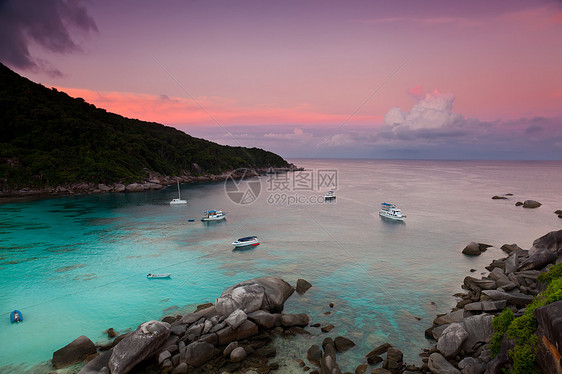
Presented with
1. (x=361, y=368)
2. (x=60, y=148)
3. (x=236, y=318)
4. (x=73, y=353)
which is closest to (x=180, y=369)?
(x=236, y=318)

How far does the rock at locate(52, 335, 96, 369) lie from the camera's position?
1841 centimetres

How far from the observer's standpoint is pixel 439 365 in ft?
53.4

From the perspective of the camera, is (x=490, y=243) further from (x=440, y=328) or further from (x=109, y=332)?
(x=109, y=332)

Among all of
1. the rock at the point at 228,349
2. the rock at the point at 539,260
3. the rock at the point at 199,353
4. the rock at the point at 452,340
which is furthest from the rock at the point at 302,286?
the rock at the point at 539,260

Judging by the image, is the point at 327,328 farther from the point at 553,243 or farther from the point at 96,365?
the point at 553,243

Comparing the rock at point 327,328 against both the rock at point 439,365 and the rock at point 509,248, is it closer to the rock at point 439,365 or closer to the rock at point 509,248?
the rock at point 439,365

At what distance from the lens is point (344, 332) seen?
2177cm

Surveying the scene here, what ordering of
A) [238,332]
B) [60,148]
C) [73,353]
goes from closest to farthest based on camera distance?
[73,353] < [238,332] < [60,148]

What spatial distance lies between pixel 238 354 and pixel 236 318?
2646 mm

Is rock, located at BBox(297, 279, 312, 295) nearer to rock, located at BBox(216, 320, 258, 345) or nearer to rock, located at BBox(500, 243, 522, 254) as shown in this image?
rock, located at BBox(216, 320, 258, 345)

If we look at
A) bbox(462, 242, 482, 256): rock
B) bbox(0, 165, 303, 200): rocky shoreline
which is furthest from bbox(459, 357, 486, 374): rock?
bbox(0, 165, 303, 200): rocky shoreline

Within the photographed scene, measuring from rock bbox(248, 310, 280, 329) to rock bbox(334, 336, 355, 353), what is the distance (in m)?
4.79

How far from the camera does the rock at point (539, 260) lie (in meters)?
26.5

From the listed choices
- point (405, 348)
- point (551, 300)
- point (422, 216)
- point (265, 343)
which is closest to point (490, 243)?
point (422, 216)
